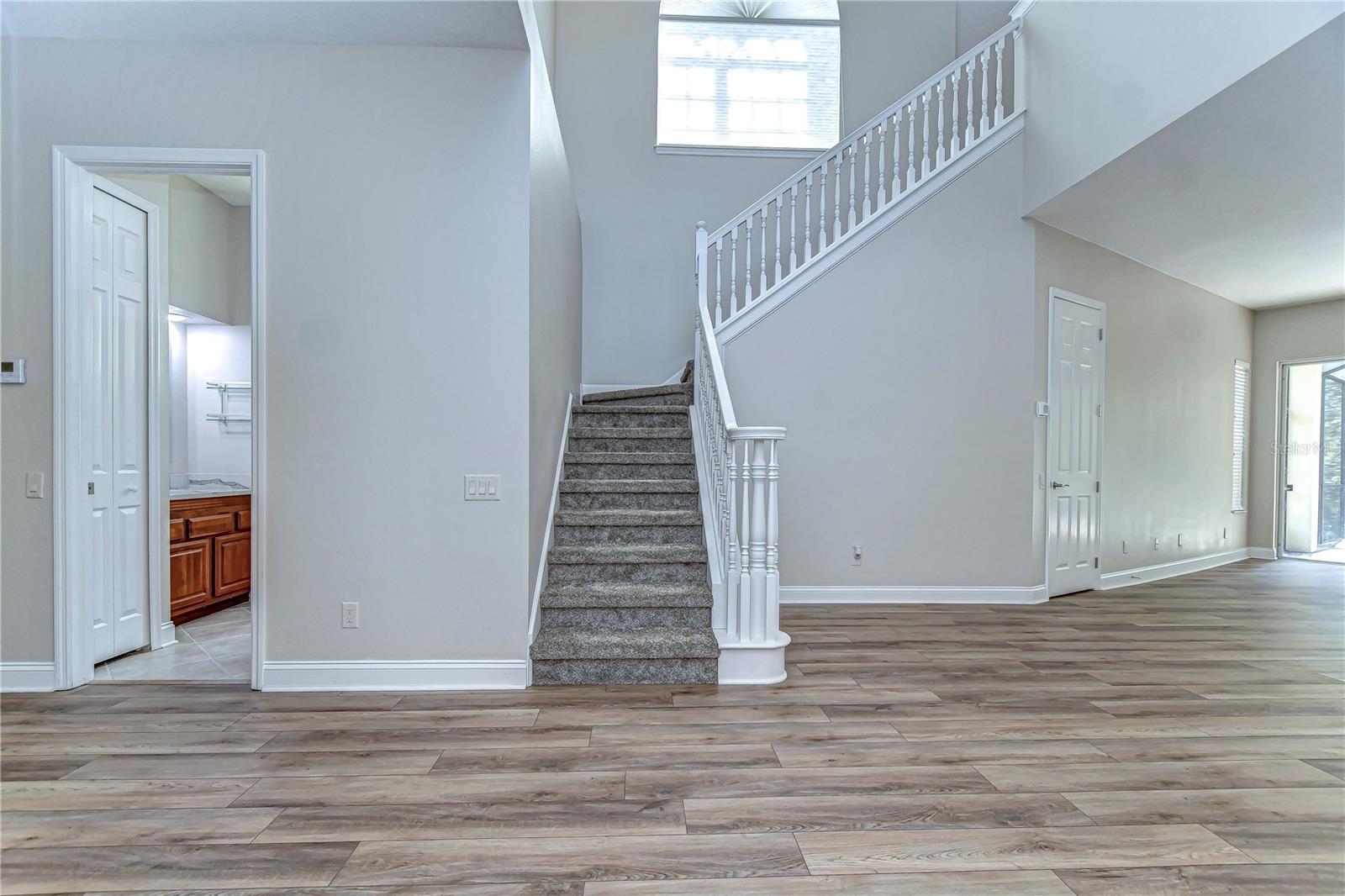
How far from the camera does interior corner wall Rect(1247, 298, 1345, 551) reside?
7004 mm

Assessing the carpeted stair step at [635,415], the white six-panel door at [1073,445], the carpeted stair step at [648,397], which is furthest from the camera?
the carpeted stair step at [648,397]

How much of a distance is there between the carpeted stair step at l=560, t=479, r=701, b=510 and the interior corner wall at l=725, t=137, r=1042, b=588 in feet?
3.34

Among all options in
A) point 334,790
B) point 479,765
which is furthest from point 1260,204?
point 334,790

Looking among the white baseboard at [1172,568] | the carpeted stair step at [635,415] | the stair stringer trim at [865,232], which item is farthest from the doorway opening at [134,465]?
the white baseboard at [1172,568]

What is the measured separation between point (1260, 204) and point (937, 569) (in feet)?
10.5

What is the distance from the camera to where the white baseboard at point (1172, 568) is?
18.7 ft

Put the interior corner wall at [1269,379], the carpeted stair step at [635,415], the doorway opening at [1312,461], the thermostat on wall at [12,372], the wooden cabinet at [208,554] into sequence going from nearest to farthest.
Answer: the thermostat on wall at [12,372] < the wooden cabinet at [208,554] < the carpeted stair step at [635,415] < the interior corner wall at [1269,379] < the doorway opening at [1312,461]

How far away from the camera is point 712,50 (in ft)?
20.6

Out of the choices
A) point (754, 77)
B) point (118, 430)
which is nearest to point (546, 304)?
point (118, 430)

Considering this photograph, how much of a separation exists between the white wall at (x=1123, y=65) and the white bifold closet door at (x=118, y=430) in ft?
17.5

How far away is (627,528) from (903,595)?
7.45 ft

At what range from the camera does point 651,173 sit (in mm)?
6254

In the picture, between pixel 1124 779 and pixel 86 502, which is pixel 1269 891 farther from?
pixel 86 502

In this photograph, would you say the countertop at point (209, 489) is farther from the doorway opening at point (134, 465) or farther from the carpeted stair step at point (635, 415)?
the carpeted stair step at point (635, 415)
